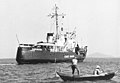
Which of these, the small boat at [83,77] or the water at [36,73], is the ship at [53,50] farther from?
the small boat at [83,77]

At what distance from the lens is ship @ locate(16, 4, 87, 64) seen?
70000mm

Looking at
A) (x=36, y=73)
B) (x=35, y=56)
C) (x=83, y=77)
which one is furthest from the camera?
(x=35, y=56)

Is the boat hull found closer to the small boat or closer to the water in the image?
the water

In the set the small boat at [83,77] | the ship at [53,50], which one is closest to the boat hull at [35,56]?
the ship at [53,50]

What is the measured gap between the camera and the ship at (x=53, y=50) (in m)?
70.0

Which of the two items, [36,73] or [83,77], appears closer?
[83,77]

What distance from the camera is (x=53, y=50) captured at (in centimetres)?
7588

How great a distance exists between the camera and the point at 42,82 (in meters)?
31.4

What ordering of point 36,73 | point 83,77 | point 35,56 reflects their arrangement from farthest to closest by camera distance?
point 35,56 → point 36,73 → point 83,77

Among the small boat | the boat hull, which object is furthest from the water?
the boat hull

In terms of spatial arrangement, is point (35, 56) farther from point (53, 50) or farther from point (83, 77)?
point (83, 77)

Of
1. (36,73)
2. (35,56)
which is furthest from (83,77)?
(35,56)

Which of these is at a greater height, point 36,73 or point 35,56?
point 35,56

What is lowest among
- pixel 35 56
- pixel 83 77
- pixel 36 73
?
pixel 36 73
